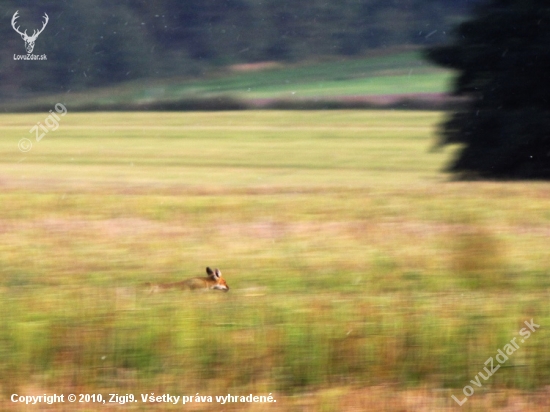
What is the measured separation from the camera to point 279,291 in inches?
269

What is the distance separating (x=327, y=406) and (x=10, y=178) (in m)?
10.8

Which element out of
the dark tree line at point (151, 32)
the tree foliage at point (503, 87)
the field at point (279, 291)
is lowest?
the field at point (279, 291)

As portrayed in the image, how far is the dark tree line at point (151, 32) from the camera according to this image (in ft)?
72.8

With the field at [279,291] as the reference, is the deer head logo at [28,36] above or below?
above

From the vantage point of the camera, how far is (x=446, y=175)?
52.5ft

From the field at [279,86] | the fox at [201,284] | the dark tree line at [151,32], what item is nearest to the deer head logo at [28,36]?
the dark tree line at [151,32]

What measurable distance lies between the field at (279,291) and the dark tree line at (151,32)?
7953mm

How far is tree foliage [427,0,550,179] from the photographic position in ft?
49.4

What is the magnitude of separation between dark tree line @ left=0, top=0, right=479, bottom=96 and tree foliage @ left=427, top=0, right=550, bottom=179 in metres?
5.56

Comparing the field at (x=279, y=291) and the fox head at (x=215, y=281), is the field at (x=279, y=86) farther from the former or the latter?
the fox head at (x=215, y=281)

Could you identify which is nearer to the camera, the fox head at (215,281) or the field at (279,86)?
the fox head at (215,281)

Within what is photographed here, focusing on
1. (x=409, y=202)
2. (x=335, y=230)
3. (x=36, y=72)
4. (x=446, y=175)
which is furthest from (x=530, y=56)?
(x=36, y=72)

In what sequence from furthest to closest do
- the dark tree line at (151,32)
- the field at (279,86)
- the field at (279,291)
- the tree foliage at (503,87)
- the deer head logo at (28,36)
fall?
the field at (279,86) < the dark tree line at (151,32) < the deer head logo at (28,36) < the tree foliage at (503,87) < the field at (279,291)

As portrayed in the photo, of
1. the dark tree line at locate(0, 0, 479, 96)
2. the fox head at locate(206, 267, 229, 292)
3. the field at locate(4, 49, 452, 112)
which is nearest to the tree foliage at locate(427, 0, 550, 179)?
the dark tree line at locate(0, 0, 479, 96)
